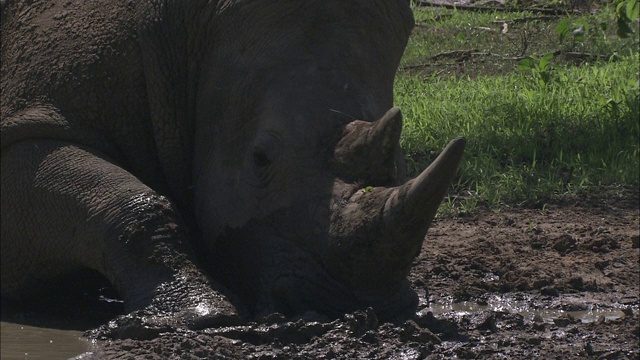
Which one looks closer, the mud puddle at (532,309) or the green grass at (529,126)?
the mud puddle at (532,309)

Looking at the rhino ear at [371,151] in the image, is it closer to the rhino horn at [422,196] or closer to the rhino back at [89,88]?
the rhino horn at [422,196]

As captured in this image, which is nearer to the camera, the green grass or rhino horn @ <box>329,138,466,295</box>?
rhino horn @ <box>329,138,466,295</box>

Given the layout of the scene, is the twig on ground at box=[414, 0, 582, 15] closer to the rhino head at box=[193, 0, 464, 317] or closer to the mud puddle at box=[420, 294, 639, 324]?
the mud puddle at box=[420, 294, 639, 324]

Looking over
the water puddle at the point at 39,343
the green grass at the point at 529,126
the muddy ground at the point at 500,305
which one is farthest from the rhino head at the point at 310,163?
the green grass at the point at 529,126

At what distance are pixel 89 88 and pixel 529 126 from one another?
342 cm

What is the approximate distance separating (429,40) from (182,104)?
5.55 meters

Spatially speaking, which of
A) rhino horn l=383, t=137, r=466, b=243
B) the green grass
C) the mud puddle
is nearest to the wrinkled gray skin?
rhino horn l=383, t=137, r=466, b=243

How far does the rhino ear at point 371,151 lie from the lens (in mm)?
4930

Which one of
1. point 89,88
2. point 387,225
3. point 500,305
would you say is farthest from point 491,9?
point 387,225

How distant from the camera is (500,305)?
6.08m

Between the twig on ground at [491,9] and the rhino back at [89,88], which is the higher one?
the twig on ground at [491,9]

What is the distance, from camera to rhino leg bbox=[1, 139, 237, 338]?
5340 millimetres

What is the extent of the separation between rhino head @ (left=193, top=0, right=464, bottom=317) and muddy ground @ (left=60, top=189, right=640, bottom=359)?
0.20m

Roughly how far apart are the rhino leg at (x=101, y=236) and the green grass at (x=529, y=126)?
247cm
